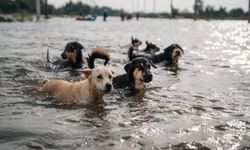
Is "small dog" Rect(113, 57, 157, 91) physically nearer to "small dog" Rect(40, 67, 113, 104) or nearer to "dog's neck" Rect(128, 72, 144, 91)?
"dog's neck" Rect(128, 72, 144, 91)

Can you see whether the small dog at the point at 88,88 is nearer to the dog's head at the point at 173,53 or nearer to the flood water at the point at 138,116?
the flood water at the point at 138,116

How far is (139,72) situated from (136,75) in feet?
0.53

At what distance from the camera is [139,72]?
35.3ft

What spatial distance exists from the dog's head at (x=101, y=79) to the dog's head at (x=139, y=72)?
1.84 meters

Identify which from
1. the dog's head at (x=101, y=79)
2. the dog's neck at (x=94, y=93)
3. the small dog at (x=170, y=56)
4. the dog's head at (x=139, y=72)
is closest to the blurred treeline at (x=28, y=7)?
the small dog at (x=170, y=56)

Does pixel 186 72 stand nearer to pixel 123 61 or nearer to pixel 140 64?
pixel 123 61

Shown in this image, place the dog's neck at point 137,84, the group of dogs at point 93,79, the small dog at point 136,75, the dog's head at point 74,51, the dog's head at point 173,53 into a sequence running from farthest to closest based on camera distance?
1. the dog's head at point 173,53
2. the dog's head at point 74,51
3. the dog's neck at point 137,84
4. the small dog at point 136,75
5. the group of dogs at point 93,79

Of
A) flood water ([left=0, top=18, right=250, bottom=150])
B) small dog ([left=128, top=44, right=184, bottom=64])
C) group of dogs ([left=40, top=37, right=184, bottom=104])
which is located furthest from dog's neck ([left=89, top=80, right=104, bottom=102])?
small dog ([left=128, top=44, right=184, bottom=64])

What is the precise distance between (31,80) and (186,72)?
17.9ft

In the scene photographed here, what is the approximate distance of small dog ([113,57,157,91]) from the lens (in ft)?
34.9

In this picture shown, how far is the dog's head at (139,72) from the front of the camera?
34.7 ft

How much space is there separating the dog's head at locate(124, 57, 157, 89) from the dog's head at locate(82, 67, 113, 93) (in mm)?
1840

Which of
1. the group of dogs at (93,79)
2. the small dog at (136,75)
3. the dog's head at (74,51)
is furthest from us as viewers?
the dog's head at (74,51)

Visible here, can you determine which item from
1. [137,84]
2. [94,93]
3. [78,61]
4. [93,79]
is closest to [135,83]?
Answer: [137,84]
